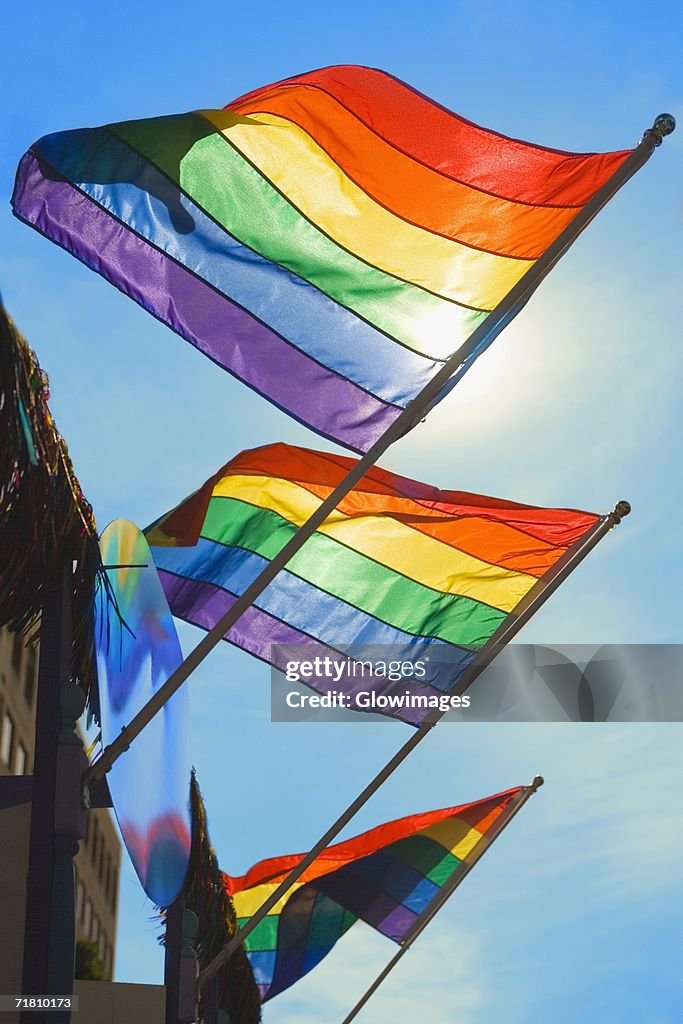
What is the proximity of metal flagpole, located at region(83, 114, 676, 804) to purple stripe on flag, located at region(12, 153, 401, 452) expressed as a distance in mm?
278

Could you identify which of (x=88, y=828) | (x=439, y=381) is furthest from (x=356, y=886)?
(x=88, y=828)

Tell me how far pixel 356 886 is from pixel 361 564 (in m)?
5.76

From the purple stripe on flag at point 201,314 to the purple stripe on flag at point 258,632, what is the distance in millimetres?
3566

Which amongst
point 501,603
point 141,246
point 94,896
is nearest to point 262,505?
point 501,603

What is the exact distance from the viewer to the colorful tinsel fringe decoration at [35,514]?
6703 mm

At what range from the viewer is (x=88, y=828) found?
1409 inches

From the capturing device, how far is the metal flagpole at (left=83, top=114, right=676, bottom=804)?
8.52 metres

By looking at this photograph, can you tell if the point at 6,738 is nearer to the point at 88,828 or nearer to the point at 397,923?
the point at 88,828

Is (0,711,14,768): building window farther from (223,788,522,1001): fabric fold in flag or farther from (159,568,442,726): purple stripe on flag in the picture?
(159,568,442,726): purple stripe on flag

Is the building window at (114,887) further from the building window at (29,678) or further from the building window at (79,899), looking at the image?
the building window at (29,678)

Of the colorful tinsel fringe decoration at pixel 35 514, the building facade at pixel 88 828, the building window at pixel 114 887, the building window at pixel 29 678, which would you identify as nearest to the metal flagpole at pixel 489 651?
the colorful tinsel fringe decoration at pixel 35 514

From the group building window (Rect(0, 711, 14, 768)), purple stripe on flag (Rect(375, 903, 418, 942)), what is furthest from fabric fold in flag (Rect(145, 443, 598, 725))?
building window (Rect(0, 711, 14, 768))

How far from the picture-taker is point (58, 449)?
742 centimetres

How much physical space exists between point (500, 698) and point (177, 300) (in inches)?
258
